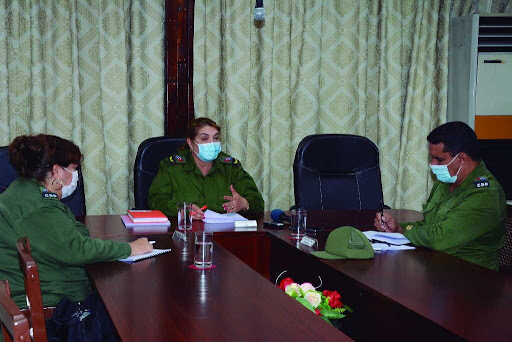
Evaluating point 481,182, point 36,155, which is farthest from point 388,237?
point 36,155

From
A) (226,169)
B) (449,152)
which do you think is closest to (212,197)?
(226,169)

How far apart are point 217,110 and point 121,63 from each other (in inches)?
29.5

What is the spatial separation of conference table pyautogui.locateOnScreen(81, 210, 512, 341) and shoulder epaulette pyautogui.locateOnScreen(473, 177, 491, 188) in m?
0.35

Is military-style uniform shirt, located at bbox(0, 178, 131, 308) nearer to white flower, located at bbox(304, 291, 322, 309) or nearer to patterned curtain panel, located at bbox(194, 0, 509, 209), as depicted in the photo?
white flower, located at bbox(304, 291, 322, 309)

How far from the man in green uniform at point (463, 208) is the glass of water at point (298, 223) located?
15.7 inches

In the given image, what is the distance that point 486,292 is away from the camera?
1.81m

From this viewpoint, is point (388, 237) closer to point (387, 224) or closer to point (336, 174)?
point (387, 224)

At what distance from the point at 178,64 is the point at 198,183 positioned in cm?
108

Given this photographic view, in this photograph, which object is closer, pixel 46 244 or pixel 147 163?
pixel 46 244

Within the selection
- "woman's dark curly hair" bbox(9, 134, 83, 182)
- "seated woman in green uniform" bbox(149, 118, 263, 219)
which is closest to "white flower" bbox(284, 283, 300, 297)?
"woman's dark curly hair" bbox(9, 134, 83, 182)

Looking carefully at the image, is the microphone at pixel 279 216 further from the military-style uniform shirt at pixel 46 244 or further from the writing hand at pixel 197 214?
the military-style uniform shirt at pixel 46 244

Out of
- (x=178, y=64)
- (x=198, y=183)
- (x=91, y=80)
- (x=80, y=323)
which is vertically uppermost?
(x=178, y=64)

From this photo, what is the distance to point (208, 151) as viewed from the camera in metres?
3.34

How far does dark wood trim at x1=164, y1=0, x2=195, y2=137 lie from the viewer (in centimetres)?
403
